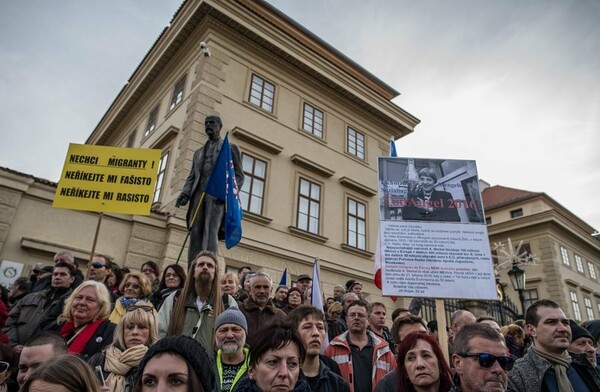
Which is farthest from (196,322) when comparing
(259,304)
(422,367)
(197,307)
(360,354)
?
(422,367)

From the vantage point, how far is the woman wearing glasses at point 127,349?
2916 mm

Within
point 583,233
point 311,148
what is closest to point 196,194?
point 311,148

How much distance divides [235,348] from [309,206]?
37.2ft

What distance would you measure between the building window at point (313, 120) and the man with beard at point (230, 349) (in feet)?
42.5

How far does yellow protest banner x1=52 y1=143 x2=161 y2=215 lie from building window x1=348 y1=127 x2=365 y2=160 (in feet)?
40.0

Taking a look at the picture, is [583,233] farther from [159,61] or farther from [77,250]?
[77,250]

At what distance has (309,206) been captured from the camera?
48.3ft

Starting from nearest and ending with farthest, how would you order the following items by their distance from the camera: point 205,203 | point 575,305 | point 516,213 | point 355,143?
point 205,203 → point 355,143 → point 575,305 → point 516,213

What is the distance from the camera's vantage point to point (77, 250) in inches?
393

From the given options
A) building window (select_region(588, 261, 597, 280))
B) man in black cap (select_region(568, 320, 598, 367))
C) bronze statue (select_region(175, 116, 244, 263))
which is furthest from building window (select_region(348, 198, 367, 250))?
building window (select_region(588, 261, 597, 280))

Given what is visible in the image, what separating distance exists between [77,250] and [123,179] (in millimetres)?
5080

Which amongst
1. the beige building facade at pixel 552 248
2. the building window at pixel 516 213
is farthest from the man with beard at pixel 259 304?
the building window at pixel 516 213

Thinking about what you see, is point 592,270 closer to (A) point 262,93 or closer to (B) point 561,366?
(A) point 262,93

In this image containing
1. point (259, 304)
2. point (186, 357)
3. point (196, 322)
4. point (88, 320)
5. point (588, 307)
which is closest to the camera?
point (186, 357)
